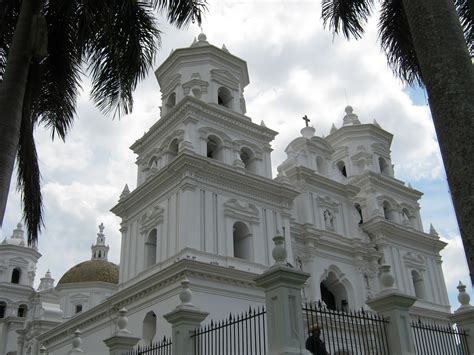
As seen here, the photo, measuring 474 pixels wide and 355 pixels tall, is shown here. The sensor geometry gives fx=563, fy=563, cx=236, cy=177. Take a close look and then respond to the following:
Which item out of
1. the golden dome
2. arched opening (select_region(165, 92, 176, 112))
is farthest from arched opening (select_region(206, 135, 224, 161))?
the golden dome

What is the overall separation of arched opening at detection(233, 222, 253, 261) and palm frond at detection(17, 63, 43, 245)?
45.1 feet

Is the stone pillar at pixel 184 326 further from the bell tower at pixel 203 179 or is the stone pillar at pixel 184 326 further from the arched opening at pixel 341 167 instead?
the arched opening at pixel 341 167

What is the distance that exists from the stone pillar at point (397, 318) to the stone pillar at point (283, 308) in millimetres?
2135

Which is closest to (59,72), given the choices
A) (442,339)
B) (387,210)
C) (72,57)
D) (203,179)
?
(72,57)

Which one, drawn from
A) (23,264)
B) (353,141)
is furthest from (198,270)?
(23,264)

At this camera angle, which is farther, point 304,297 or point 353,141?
point 353,141

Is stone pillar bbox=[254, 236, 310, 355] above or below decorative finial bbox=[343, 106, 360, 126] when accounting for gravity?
below

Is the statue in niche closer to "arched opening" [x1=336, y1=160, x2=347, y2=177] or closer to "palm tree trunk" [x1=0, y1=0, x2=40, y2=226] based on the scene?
"arched opening" [x1=336, y1=160, x2=347, y2=177]

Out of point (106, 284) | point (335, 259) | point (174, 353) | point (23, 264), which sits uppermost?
point (23, 264)

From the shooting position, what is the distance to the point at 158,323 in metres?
20.5

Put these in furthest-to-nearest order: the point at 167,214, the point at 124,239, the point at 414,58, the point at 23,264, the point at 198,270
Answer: the point at 23,264, the point at 124,239, the point at 167,214, the point at 198,270, the point at 414,58

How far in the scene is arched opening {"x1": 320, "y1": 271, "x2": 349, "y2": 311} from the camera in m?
26.4

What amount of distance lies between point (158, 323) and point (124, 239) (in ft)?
19.0

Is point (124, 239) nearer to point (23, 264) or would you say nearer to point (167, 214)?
point (167, 214)
